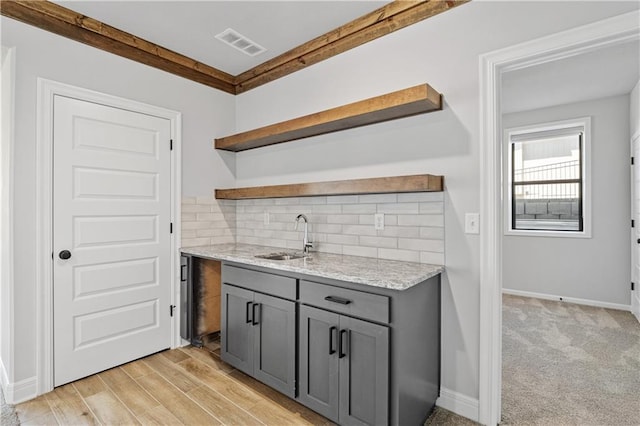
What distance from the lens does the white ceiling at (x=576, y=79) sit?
3.23 metres

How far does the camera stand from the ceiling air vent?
2.69 metres

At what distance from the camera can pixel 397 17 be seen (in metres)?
2.35

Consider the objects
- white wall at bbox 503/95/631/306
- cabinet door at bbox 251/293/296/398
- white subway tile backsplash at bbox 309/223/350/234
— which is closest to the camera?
cabinet door at bbox 251/293/296/398

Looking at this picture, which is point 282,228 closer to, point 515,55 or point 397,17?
point 397,17

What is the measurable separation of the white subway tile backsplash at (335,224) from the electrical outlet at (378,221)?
0.02m

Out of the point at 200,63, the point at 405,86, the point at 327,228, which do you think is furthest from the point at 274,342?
the point at 200,63

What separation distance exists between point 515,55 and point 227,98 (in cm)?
271

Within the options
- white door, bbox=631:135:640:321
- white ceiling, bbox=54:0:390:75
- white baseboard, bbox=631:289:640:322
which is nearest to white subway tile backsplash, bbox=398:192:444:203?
white ceiling, bbox=54:0:390:75

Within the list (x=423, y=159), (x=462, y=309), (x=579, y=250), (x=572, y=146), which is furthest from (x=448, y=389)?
(x=572, y=146)

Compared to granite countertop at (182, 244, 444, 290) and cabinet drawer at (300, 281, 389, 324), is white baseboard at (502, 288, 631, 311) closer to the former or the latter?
granite countertop at (182, 244, 444, 290)

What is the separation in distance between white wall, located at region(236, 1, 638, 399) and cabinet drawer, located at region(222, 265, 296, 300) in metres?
1.00

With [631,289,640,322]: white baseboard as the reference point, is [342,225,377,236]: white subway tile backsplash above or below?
above

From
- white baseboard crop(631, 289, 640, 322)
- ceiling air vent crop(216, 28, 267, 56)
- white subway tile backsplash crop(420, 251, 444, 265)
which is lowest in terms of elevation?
white baseboard crop(631, 289, 640, 322)

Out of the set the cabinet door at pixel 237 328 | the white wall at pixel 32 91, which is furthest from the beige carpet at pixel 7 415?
the cabinet door at pixel 237 328
